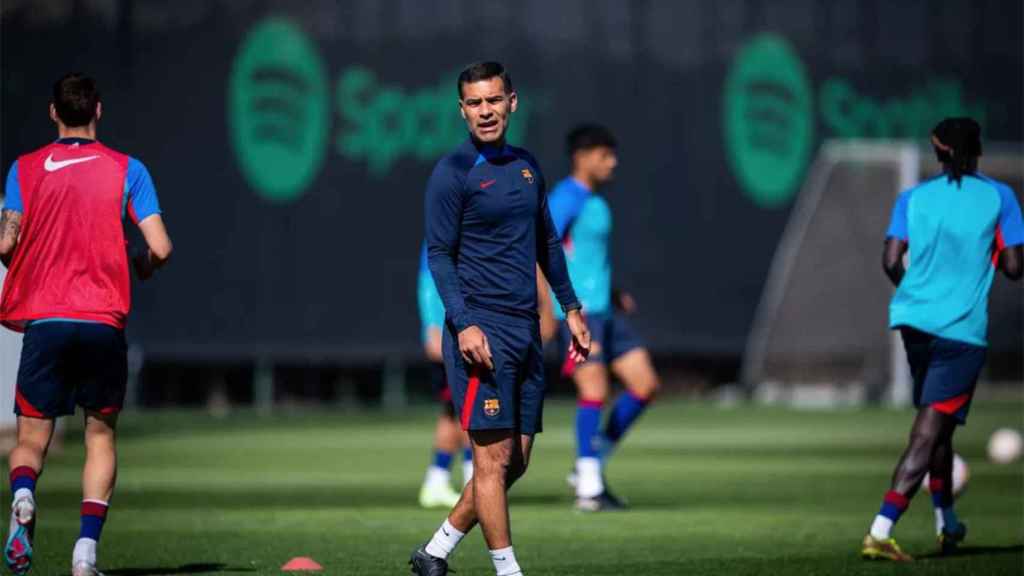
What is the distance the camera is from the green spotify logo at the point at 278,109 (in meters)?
29.2

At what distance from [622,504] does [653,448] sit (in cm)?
775

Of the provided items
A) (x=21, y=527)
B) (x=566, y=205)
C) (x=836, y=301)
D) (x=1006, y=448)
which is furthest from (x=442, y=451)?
(x=836, y=301)

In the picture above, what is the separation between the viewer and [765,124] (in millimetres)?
34188

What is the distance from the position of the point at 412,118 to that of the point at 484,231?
22.5m

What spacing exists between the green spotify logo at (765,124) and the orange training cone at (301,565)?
24581 millimetres

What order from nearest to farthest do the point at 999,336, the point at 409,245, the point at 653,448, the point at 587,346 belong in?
the point at 587,346
the point at 653,448
the point at 409,245
the point at 999,336

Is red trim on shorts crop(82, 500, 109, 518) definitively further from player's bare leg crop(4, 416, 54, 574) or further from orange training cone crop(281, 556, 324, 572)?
orange training cone crop(281, 556, 324, 572)

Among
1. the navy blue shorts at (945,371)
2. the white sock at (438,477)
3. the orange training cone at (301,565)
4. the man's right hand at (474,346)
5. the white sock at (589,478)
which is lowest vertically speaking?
the white sock at (438,477)

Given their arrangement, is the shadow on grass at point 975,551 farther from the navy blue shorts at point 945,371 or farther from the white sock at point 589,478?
the white sock at point 589,478

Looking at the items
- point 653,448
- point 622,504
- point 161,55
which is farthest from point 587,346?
point 161,55

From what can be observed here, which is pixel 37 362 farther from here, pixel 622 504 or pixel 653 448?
pixel 653 448

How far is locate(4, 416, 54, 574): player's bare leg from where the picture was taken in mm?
8266

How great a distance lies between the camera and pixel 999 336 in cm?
→ 3366

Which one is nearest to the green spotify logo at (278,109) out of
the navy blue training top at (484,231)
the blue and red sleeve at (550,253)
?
the blue and red sleeve at (550,253)
